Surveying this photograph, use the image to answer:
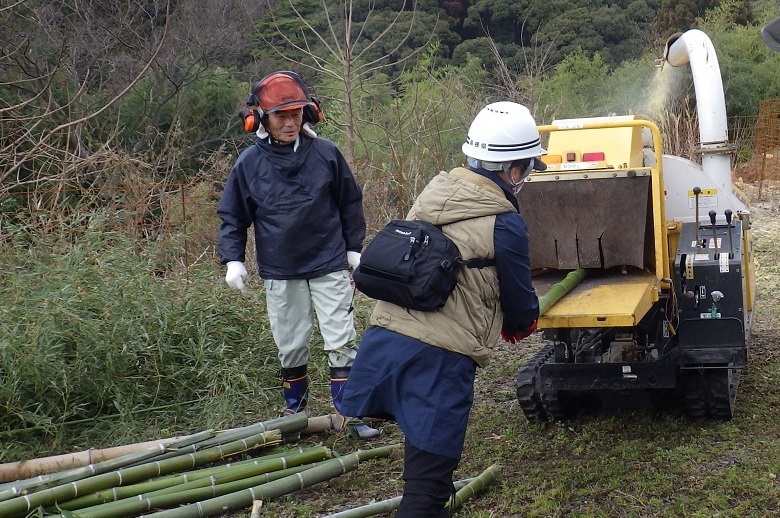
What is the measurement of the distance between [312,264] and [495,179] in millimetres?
1887

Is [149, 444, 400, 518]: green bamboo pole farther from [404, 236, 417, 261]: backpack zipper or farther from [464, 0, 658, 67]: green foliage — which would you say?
[464, 0, 658, 67]: green foliage

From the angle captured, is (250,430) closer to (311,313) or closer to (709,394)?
(311,313)

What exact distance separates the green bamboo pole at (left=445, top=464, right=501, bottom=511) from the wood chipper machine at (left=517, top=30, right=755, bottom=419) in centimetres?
75

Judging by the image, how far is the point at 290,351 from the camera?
210 inches

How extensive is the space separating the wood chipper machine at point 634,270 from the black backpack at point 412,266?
163 centimetres

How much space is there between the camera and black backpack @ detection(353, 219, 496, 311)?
328cm

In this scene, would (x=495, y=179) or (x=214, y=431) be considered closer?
(x=495, y=179)

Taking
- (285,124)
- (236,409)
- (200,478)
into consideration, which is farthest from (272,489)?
(285,124)

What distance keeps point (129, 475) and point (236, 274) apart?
124cm

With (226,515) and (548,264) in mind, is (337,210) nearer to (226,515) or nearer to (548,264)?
(548,264)

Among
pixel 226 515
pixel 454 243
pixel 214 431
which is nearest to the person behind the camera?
pixel 454 243

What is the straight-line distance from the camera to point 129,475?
4348 mm

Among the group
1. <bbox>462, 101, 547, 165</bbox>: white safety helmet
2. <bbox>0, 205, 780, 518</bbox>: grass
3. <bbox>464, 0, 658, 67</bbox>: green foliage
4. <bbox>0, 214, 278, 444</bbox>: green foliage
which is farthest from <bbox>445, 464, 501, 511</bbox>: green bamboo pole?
<bbox>464, 0, 658, 67</bbox>: green foliage

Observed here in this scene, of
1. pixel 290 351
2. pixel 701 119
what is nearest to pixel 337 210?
pixel 290 351
